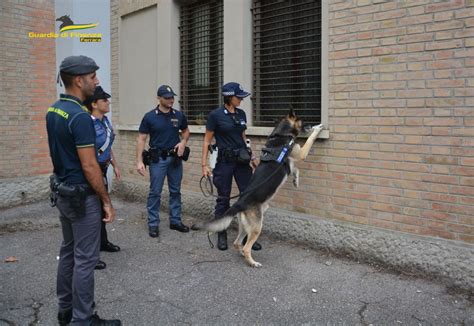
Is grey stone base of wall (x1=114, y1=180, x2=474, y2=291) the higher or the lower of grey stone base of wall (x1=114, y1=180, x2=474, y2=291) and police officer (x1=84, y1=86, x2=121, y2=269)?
the lower

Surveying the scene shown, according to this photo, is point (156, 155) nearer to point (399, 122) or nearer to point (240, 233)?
point (240, 233)

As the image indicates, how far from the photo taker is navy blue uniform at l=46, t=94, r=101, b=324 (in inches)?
122

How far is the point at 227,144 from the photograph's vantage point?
5383mm

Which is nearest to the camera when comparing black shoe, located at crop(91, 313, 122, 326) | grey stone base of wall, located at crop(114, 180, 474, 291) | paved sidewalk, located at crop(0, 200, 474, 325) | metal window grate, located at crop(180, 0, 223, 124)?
black shoe, located at crop(91, 313, 122, 326)

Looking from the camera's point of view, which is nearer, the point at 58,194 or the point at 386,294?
the point at 58,194

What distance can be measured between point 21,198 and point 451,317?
732 cm

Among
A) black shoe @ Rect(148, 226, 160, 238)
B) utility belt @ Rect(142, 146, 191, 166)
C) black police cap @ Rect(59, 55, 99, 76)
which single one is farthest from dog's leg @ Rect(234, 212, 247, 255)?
black police cap @ Rect(59, 55, 99, 76)

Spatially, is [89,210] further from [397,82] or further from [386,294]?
[397,82]

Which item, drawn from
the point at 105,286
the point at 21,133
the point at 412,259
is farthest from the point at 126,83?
the point at 412,259

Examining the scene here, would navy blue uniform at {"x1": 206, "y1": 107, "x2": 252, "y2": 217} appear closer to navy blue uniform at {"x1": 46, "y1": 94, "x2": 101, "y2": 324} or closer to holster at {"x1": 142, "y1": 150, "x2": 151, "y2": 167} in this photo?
holster at {"x1": 142, "y1": 150, "x2": 151, "y2": 167}

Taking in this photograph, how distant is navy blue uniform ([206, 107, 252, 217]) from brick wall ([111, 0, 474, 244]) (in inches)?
31.9

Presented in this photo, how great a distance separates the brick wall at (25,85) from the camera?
7879 mm

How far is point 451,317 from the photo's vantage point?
143 inches

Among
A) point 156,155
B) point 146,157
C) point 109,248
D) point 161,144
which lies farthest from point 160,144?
point 109,248
